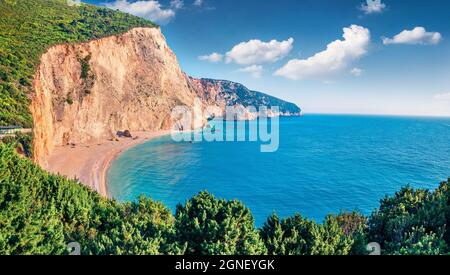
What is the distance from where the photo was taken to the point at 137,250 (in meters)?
9.21

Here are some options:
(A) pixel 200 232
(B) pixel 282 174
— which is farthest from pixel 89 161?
(A) pixel 200 232

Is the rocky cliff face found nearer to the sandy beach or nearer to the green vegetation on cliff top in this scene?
the green vegetation on cliff top

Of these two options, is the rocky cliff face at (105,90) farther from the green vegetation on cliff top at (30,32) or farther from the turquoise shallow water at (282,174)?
the turquoise shallow water at (282,174)

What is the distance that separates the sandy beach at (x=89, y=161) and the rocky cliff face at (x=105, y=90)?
210 centimetres

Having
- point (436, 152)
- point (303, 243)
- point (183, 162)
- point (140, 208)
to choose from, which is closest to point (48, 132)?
point (183, 162)

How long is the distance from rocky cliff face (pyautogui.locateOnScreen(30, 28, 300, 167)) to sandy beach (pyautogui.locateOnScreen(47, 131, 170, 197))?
2.10m

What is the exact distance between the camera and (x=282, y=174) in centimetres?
4853

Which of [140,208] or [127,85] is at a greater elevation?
[127,85]

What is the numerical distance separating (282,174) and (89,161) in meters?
32.8

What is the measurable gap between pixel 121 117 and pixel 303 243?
71.2 metres

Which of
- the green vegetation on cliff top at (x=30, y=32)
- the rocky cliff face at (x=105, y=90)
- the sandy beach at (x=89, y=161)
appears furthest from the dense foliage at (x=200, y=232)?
the rocky cliff face at (x=105, y=90)

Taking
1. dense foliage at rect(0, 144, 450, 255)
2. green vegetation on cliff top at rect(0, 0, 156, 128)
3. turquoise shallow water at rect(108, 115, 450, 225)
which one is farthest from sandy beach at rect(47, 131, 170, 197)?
dense foliage at rect(0, 144, 450, 255)

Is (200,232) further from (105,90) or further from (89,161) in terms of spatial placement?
(105,90)

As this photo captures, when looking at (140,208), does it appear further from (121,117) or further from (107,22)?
(107,22)
